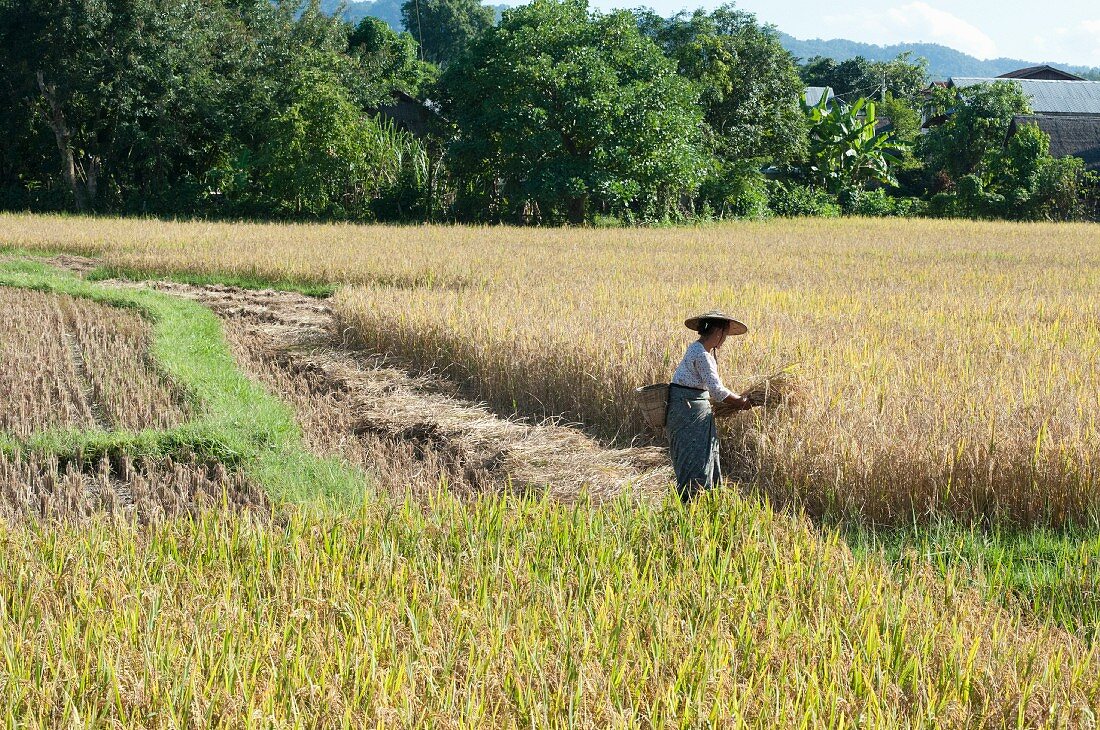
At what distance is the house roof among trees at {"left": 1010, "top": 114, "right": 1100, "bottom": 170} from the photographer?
1337 inches

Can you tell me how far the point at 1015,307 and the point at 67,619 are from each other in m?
8.93

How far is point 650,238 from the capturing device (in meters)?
19.6

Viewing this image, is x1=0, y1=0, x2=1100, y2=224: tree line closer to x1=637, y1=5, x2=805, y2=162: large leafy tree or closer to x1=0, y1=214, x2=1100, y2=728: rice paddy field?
x1=637, y1=5, x2=805, y2=162: large leafy tree

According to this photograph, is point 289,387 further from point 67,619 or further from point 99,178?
point 99,178

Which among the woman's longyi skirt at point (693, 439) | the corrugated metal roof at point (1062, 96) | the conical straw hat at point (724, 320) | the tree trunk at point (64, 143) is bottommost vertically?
the woman's longyi skirt at point (693, 439)

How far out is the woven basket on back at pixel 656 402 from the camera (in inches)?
193

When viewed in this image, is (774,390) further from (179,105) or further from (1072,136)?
(1072,136)

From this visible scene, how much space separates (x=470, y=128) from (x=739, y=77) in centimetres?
970

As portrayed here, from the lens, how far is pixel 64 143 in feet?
82.8

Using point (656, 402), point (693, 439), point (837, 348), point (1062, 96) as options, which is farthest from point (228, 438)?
point (1062, 96)

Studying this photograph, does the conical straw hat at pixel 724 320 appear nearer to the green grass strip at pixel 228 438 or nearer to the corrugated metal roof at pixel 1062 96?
the green grass strip at pixel 228 438

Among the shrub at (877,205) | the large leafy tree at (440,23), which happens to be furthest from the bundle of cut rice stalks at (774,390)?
the large leafy tree at (440,23)

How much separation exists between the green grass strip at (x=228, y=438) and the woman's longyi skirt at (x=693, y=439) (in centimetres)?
159

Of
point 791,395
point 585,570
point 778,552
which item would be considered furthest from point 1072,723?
point 791,395
